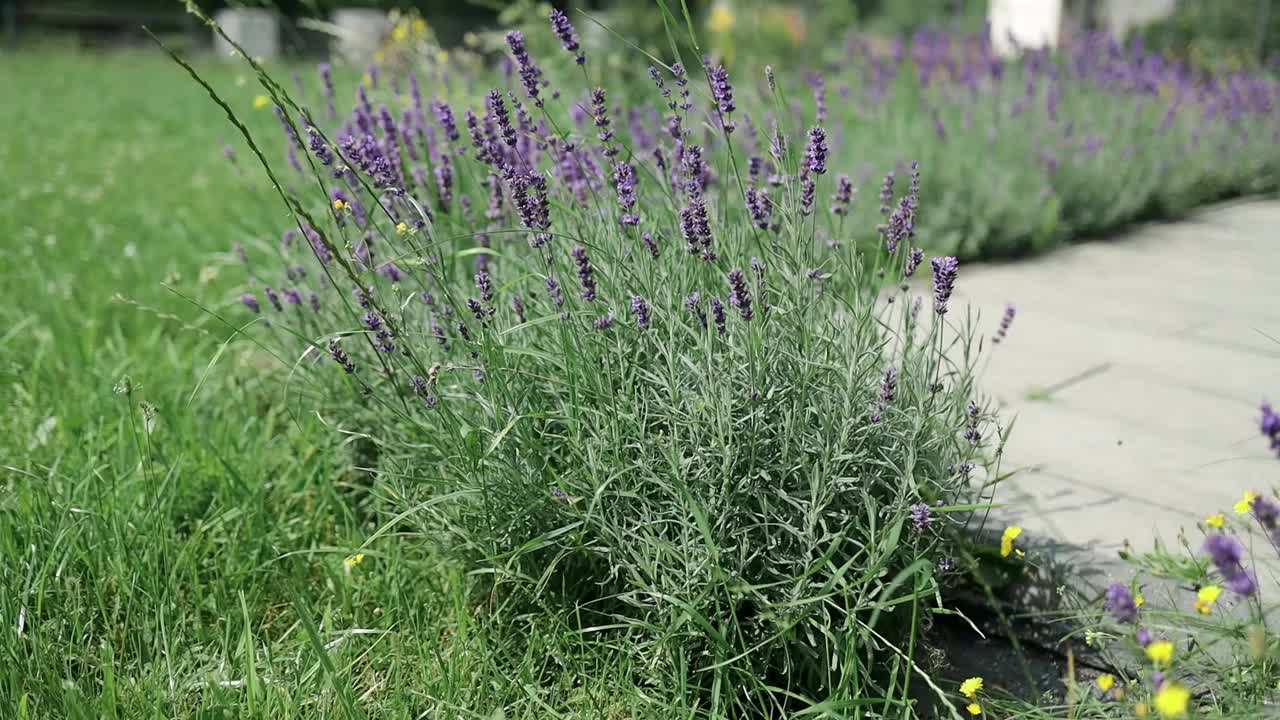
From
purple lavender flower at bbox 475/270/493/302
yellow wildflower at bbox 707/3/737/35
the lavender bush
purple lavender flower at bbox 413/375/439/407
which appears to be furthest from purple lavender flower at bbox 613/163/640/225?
yellow wildflower at bbox 707/3/737/35

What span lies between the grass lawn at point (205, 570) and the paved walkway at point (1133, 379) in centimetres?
111

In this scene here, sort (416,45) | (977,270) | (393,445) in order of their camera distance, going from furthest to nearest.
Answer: (977,270), (416,45), (393,445)

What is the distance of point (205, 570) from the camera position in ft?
6.62

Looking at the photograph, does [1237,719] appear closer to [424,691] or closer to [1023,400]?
[424,691]

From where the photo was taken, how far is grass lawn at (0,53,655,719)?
170cm

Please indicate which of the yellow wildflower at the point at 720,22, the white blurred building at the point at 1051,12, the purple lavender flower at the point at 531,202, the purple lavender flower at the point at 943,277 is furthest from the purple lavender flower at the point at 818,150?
the white blurred building at the point at 1051,12

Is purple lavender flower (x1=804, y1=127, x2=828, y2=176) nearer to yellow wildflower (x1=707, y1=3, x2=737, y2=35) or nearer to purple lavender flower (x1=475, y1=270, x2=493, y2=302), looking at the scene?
purple lavender flower (x1=475, y1=270, x2=493, y2=302)

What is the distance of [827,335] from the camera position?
5.66 feet

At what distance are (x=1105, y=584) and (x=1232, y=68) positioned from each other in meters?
7.48

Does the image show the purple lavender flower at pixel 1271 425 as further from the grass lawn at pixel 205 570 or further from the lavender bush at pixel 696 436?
the grass lawn at pixel 205 570

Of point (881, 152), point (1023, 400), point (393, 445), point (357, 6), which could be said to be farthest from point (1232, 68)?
point (357, 6)

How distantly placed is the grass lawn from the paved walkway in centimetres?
111

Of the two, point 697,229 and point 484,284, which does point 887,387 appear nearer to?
point 697,229

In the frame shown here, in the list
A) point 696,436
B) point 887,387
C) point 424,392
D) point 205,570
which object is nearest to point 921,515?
point 887,387
